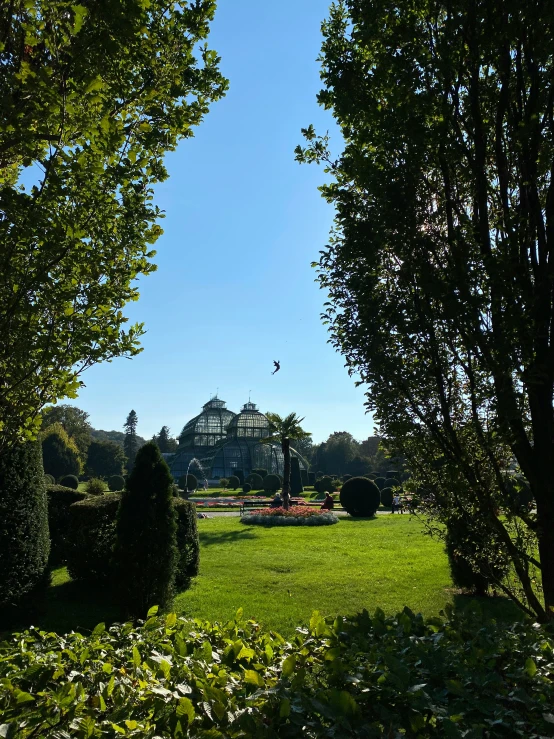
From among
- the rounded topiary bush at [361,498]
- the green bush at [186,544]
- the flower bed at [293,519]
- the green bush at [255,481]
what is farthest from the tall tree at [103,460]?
the green bush at [186,544]

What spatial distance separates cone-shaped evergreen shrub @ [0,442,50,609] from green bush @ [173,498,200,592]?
3.05 metres

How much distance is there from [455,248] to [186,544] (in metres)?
8.97

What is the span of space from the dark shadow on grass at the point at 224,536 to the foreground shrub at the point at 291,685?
14.4 m

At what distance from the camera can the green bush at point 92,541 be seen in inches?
405

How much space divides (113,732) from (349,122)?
→ 4.99 metres

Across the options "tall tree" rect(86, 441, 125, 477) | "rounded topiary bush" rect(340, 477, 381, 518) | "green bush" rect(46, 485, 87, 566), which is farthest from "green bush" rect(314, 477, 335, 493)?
"green bush" rect(46, 485, 87, 566)

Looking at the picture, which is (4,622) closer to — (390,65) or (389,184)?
(389,184)

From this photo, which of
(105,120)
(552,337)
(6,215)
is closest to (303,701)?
(105,120)

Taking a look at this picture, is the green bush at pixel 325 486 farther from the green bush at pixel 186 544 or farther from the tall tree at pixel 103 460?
the green bush at pixel 186 544

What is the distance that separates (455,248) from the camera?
4.30 metres

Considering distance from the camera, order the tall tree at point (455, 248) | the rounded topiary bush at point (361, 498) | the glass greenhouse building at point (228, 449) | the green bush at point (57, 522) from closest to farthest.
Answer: the tall tree at point (455, 248)
the green bush at point (57, 522)
the rounded topiary bush at point (361, 498)
the glass greenhouse building at point (228, 449)

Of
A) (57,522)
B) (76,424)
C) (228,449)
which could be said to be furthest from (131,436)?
(57,522)

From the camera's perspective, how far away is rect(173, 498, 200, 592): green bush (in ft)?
34.9

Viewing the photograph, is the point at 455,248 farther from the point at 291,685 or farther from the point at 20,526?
the point at 20,526
